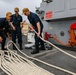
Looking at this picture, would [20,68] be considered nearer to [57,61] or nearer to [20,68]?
[20,68]

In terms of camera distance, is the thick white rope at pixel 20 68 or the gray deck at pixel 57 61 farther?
the gray deck at pixel 57 61

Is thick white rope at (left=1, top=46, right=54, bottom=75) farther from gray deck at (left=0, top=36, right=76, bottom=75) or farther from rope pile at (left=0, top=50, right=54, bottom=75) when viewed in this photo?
gray deck at (left=0, top=36, right=76, bottom=75)

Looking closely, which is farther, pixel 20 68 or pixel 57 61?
pixel 57 61

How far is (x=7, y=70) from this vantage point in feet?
12.3

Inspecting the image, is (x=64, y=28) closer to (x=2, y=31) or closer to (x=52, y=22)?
(x=52, y=22)

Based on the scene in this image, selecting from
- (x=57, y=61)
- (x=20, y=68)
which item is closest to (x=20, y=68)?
(x=20, y=68)

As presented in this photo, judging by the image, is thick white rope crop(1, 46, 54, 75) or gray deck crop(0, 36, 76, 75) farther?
gray deck crop(0, 36, 76, 75)

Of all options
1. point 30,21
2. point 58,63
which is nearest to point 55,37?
point 30,21

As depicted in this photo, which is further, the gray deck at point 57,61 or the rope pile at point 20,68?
the gray deck at point 57,61

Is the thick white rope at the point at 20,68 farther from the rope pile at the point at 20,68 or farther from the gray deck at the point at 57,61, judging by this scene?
the gray deck at the point at 57,61

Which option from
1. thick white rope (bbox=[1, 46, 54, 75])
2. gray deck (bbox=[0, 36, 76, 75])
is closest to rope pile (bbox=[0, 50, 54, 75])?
thick white rope (bbox=[1, 46, 54, 75])

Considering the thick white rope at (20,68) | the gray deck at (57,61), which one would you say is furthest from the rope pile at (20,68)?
the gray deck at (57,61)

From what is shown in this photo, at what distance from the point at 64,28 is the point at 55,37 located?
0.53 meters

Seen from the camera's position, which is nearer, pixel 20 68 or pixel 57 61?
pixel 20 68
